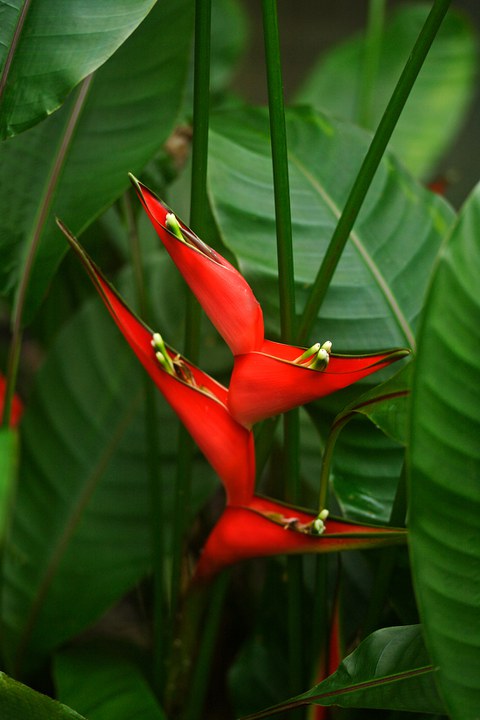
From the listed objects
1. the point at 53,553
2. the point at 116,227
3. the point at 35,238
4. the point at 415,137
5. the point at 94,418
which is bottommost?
the point at 53,553

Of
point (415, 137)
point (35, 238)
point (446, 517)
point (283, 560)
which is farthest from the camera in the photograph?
point (415, 137)

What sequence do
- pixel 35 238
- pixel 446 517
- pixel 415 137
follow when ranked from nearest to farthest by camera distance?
pixel 446 517, pixel 35 238, pixel 415 137

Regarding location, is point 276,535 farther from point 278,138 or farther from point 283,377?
point 278,138

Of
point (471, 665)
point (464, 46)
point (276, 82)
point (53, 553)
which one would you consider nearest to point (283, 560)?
point (53, 553)

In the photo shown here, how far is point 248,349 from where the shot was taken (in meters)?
0.40

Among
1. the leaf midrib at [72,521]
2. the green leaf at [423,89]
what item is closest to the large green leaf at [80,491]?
the leaf midrib at [72,521]

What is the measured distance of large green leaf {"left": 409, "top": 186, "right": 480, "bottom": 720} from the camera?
0.32 meters

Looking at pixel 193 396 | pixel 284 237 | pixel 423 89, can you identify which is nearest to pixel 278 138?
pixel 284 237

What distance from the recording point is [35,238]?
537 millimetres

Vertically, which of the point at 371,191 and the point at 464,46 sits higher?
the point at 464,46

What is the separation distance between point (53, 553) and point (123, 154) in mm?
388

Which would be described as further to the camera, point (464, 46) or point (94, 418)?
point (464, 46)

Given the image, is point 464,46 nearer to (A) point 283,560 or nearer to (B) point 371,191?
(B) point 371,191

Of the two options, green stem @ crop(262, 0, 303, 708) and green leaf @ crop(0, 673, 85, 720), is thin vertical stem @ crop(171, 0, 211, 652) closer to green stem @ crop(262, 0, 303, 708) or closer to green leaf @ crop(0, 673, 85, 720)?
green stem @ crop(262, 0, 303, 708)
